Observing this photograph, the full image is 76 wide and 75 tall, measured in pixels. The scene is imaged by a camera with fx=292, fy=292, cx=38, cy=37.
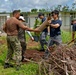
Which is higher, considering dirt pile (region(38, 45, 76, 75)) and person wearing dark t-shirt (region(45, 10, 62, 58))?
person wearing dark t-shirt (region(45, 10, 62, 58))

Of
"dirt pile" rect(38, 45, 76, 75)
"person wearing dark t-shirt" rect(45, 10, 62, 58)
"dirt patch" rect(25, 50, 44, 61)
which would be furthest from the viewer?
"person wearing dark t-shirt" rect(45, 10, 62, 58)

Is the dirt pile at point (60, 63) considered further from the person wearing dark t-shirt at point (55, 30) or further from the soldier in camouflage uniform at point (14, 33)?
the soldier in camouflage uniform at point (14, 33)

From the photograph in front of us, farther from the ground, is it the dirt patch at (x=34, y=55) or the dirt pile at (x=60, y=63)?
the dirt pile at (x=60, y=63)

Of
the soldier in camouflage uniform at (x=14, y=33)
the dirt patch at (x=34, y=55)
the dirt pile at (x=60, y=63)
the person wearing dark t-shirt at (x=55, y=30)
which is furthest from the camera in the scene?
the person wearing dark t-shirt at (x=55, y=30)

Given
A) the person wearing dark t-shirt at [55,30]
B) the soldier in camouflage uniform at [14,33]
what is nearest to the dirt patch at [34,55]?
the person wearing dark t-shirt at [55,30]

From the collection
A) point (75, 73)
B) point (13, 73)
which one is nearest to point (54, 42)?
point (13, 73)

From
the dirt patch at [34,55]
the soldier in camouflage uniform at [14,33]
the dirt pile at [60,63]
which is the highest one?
the soldier in camouflage uniform at [14,33]

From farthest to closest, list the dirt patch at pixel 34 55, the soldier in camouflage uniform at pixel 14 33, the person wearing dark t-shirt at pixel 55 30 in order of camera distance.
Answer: the person wearing dark t-shirt at pixel 55 30 → the dirt patch at pixel 34 55 → the soldier in camouflage uniform at pixel 14 33

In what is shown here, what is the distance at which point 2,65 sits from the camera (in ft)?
33.7

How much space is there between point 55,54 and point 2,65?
8.70 ft

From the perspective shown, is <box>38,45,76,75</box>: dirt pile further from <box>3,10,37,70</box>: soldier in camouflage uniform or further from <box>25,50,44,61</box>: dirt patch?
<box>3,10,37,70</box>: soldier in camouflage uniform

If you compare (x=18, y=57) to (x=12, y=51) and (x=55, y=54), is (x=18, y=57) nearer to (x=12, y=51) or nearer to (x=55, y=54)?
(x=12, y=51)

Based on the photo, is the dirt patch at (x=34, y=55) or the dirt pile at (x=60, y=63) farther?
→ the dirt patch at (x=34, y=55)

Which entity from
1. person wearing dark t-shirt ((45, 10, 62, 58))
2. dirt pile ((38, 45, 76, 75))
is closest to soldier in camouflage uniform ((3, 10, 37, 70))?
person wearing dark t-shirt ((45, 10, 62, 58))
